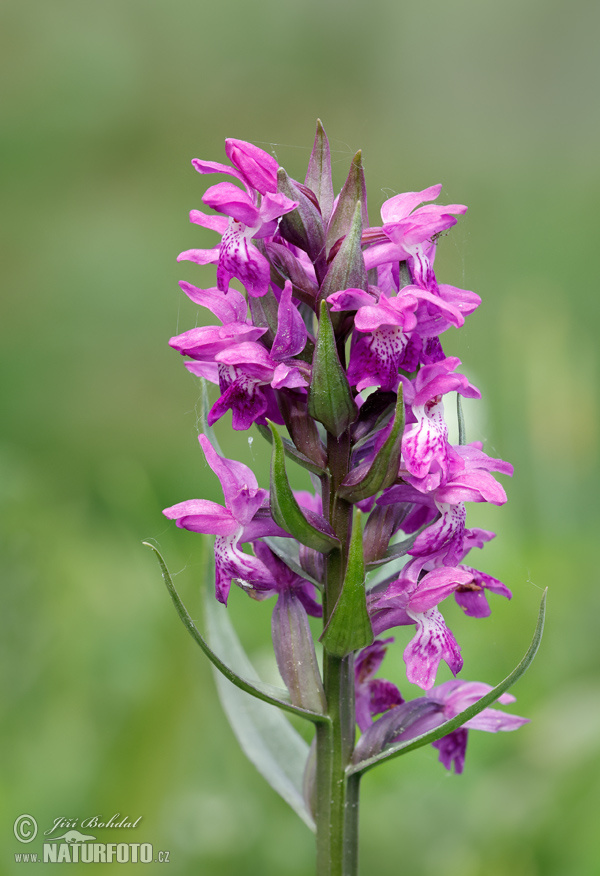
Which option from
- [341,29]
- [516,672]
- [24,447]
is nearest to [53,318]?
[24,447]

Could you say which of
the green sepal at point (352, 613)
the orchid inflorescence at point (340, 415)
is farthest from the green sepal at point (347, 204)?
the green sepal at point (352, 613)

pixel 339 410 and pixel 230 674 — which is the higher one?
pixel 339 410

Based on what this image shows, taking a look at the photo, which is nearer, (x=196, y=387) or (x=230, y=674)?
(x=230, y=674)

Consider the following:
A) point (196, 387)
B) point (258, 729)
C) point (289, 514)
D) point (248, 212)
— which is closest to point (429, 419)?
point (289, 514)

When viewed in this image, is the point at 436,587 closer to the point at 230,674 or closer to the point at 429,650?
the point at 429,650

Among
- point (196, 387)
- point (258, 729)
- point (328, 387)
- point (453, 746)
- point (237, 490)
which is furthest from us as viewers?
point (196, 387)

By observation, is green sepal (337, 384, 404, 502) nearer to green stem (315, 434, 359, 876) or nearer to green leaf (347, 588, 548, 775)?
green stem (315, 434, 359, 876)

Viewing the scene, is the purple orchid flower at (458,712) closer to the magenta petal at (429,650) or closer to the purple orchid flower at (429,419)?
the magenta petal at (429,650)
